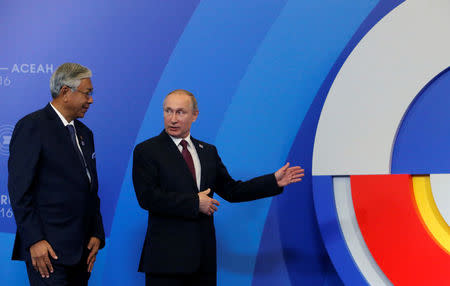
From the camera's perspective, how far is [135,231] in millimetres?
2662

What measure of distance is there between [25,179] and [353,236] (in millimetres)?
1464

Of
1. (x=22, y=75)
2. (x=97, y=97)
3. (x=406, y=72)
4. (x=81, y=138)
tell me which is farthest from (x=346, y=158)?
(x=22, y=75)

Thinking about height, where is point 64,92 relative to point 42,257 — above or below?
above

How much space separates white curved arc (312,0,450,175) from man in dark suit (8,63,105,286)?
1096mm

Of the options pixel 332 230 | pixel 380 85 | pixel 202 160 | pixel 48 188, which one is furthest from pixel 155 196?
pixel 380 85

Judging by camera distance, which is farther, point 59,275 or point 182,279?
point 182,279

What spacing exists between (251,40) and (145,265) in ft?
4.39

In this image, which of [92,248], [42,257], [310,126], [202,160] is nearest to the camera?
[42,257]

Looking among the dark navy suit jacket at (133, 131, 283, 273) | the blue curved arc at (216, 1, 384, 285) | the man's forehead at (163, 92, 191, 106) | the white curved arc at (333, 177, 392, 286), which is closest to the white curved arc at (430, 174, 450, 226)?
the white curved arc at (333, 177, 392, 286)

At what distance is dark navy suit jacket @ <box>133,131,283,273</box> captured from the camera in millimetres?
1892

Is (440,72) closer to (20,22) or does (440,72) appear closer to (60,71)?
(60,71)

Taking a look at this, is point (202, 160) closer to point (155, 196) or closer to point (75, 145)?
point (155, 196)

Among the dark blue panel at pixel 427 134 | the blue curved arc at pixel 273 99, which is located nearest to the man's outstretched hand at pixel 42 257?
the blue curved arc at pixel 273 99

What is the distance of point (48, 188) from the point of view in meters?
1.85
